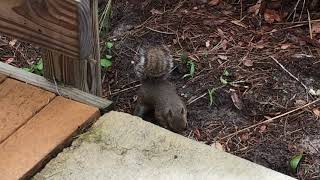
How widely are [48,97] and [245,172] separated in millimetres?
884

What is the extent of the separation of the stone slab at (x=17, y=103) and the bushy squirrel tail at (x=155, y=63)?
1041 mm

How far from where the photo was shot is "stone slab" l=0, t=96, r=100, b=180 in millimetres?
2090

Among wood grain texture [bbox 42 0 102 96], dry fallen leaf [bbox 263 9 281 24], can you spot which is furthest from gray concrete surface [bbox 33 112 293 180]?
dry fallen leaf [bbox 263 9 281 24]

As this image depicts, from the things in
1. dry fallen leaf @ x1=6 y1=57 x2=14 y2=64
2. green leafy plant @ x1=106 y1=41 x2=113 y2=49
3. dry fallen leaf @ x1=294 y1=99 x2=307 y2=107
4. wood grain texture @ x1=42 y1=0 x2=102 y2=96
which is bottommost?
dry fallen leaf @ x1=6 y1=57 x2=14 y2=64

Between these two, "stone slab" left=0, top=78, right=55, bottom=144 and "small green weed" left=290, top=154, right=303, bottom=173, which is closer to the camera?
"stone slab" left=0, top=78, right=55, bottom=144

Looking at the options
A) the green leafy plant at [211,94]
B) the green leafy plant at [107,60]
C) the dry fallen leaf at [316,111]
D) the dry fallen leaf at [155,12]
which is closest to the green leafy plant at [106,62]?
the green leafy plant at [107,60]

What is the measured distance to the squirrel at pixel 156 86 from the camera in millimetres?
3373

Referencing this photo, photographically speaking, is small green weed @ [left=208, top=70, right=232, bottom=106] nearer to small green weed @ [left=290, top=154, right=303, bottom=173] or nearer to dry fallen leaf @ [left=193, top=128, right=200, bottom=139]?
dry fallen leaf @ [left=193, top=128, right=200, bottom=139]

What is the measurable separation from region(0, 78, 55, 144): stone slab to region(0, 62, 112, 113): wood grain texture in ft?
0.09

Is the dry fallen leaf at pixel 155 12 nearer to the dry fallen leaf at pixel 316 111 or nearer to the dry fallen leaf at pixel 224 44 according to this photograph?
the dry fallen leaf at pixel 224 44

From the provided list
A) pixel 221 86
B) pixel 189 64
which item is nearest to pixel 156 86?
pixel 189 64

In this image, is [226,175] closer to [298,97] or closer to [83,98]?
[83,98]

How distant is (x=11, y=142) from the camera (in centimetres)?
221

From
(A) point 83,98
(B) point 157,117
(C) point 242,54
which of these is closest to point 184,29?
(C) point 242,54
